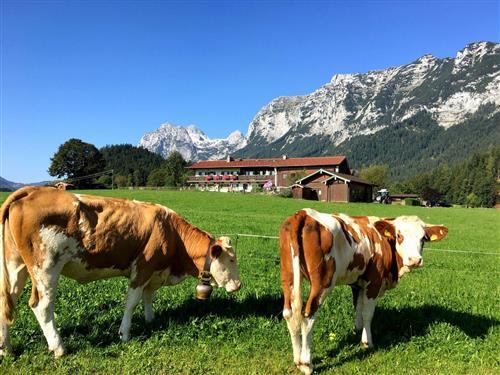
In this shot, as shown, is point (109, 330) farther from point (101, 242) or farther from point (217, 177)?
point (217, 177)

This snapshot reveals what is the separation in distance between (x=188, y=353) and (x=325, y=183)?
73103mm

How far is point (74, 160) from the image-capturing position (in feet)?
333

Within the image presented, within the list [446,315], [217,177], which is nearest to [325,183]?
[217,177]

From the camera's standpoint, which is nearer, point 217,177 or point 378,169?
point 217,177

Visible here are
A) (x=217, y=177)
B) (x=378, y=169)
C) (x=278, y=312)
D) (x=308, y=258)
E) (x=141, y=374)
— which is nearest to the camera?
(x=141, y=374)

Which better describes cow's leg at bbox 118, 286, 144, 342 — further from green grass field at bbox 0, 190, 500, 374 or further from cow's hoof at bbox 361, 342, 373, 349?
cow's hoof at bbox 361, 342, 373, 349

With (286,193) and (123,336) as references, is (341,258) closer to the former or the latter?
(123,336)

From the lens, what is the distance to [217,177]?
10838cm

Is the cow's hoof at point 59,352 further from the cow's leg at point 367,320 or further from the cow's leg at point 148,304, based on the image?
the cow's leg at point 367,320

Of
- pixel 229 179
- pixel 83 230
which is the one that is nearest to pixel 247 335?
pixel 83 230

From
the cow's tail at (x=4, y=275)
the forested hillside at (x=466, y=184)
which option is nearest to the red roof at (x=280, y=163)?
the forested hillside at (x=466, y=184)

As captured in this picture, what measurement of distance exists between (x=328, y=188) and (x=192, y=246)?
7223 cm

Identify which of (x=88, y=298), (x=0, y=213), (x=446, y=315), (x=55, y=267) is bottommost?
(x=446, y=315)

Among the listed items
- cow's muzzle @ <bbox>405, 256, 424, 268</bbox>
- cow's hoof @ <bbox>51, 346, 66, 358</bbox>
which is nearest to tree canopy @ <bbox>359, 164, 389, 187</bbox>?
cow's muzzle @ <bbox>405, 256, 424, 268</bbox>
